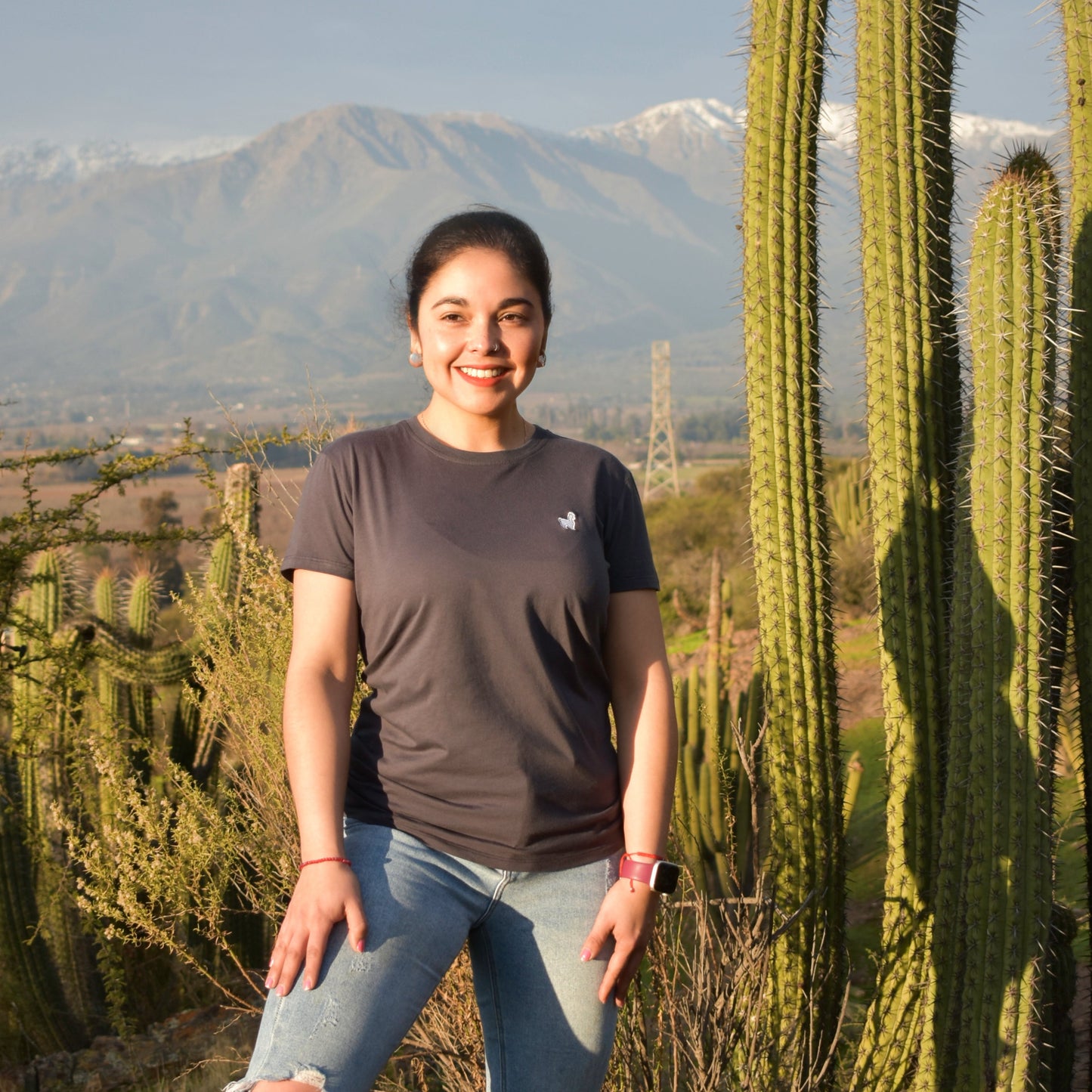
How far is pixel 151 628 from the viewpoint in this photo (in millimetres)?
6727

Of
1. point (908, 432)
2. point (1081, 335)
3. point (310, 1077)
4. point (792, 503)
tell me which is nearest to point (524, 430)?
point (310, 1077)

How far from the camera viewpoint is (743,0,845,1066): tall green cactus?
9.89ft

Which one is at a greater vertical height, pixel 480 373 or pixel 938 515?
pixel 480 373

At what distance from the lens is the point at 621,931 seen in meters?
1.73

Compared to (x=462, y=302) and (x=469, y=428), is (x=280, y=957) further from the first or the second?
(x=462, y=302)

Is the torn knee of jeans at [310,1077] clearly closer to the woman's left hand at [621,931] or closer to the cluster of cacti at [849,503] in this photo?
the woman's left hand at [621,931]

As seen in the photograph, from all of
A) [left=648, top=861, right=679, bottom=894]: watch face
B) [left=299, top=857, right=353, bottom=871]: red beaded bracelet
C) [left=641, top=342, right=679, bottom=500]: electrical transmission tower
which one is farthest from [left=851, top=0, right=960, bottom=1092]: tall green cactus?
[left=641, top=342, right=679, bottom=500]: electrical transmission tower

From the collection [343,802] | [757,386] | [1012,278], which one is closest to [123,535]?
[757,386]

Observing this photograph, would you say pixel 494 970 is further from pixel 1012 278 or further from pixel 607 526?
pixel 1012 278

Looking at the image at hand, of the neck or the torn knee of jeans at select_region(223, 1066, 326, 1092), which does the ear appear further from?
the torn knee of jeans at select_region(223, 1066, 326, 1092)

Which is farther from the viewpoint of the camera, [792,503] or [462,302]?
[792,503]

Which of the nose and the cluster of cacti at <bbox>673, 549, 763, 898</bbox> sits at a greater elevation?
the nose

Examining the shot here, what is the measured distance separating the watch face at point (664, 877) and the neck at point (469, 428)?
73 cm

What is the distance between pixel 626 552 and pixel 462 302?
51cm
